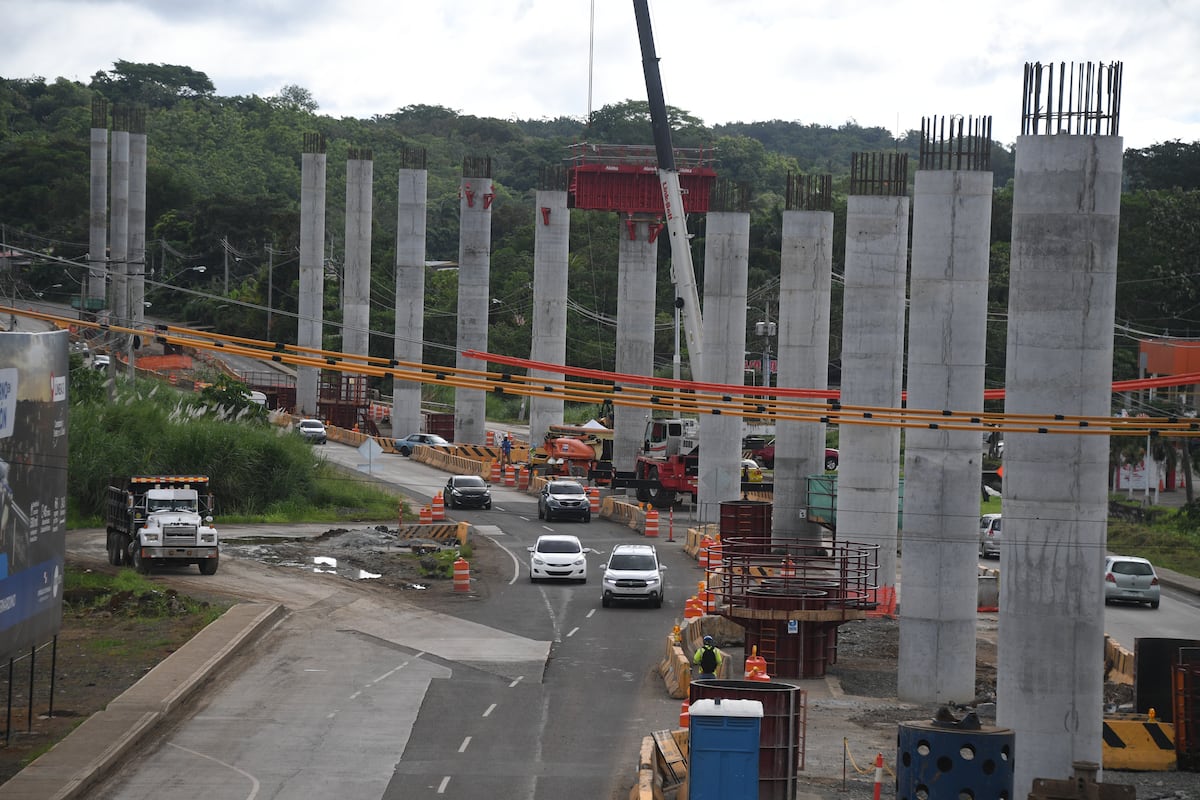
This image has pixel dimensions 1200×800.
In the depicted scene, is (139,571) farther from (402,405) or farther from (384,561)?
(402,405)

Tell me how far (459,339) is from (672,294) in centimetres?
4307

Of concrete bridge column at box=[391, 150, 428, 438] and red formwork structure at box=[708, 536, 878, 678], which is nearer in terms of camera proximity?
red formwork structure at box=[708, 536, 878, 678]

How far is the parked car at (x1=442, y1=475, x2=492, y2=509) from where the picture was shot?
61.2 meters

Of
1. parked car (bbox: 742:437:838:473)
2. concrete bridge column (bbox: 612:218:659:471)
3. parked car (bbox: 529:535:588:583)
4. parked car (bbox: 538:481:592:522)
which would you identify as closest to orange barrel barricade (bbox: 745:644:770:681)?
parked car (bbox: 529:535:588:583)

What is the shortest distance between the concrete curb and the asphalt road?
41cm

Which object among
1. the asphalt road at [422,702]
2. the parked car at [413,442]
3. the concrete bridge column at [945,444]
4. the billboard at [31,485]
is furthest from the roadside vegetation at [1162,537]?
the billboard at [31,485]

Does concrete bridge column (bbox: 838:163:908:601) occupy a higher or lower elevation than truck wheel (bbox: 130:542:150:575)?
higher

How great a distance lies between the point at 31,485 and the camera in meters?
22.0

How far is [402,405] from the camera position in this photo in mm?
83562

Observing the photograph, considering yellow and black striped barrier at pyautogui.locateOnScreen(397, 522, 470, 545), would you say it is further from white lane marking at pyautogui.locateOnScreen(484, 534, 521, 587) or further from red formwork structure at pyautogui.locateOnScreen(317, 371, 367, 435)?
red formwork structure at pyautogui.locateOnScreen(317, 371, 367, 435)

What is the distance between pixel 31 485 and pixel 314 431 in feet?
193

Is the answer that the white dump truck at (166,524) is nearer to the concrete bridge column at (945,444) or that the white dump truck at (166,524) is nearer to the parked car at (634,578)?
the parked car at (634,578)

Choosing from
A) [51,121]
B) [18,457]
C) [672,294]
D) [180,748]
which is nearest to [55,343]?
[18,457]

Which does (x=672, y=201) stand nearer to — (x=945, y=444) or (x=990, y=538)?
(x=990, y=538)
